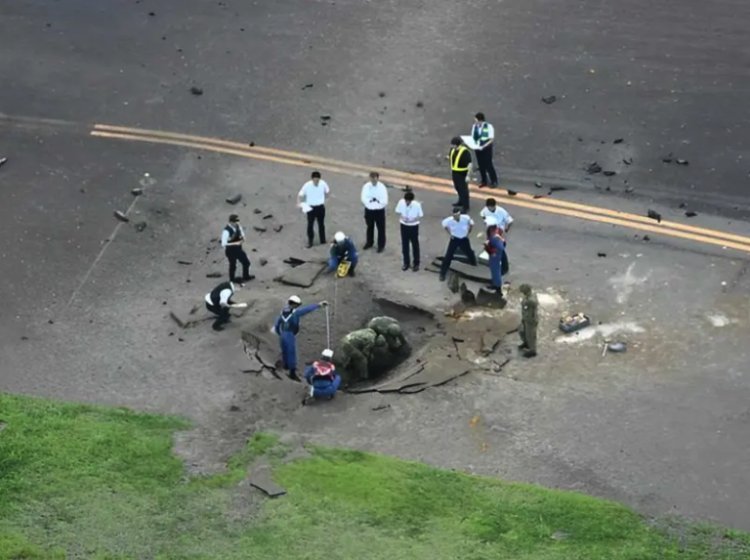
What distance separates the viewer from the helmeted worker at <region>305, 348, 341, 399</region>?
19844 mm

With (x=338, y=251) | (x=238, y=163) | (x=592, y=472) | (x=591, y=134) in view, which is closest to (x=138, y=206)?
(x=238, y=163)

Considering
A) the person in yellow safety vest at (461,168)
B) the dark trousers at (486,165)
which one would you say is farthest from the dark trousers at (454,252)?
the dark trousers at (486,165)

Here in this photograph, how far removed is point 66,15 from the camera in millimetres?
31469

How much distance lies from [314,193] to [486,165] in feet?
11.8

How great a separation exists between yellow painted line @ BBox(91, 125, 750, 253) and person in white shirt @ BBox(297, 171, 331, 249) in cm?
226

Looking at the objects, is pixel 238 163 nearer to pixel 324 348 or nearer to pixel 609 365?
pixel 324 348

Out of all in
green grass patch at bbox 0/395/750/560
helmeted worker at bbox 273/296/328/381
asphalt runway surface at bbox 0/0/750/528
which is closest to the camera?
green grass patch at bbox 0/395/750/560

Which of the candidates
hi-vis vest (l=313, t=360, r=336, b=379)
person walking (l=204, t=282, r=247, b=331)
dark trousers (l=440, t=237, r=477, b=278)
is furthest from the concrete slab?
hi-vis vest (l=313, t=360, r=336, b=379)

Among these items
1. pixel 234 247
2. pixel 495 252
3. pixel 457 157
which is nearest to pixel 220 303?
pixel 234 247

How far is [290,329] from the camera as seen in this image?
2064 centimetres

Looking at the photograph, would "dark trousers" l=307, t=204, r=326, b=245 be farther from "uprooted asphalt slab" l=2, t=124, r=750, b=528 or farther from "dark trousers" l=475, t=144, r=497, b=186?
"dark trousers" l=475, t=144, r=497, b=186

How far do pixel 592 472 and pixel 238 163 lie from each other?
1108cm

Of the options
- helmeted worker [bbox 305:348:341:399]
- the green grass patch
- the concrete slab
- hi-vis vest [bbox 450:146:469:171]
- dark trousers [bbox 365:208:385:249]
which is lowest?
the green grass patch

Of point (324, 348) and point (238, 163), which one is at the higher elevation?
point (238, 163)
